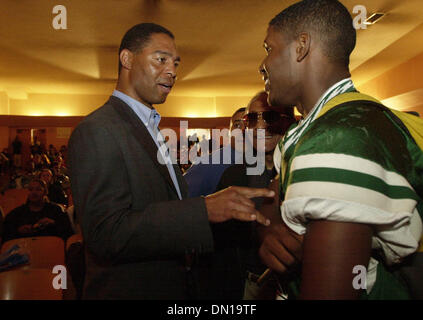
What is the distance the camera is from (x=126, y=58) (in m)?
1.70

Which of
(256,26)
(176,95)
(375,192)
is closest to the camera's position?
(375,192)

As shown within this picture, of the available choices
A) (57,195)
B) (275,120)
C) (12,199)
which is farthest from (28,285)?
(12,199)

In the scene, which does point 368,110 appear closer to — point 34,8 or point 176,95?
point 34,8

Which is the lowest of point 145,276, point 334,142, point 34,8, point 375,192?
point 145,276

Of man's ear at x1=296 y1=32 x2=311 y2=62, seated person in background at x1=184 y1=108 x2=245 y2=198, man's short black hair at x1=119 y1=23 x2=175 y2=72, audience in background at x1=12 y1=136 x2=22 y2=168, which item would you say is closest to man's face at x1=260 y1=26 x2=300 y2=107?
man's ear at x1=296 y1=32 x2=311 y2=62

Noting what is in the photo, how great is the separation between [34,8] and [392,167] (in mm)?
5959

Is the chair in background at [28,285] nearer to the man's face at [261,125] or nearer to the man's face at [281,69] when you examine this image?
the man's face at [261,125]

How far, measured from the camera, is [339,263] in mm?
739

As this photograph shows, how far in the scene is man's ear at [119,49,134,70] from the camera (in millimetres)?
1688

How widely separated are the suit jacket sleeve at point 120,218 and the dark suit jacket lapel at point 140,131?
20 centimetres

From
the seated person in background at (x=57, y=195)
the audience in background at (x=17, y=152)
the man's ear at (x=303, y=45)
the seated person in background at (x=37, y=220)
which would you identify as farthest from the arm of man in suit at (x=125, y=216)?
the audience in background at (x=17, y=152)

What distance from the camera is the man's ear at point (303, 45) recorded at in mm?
1085

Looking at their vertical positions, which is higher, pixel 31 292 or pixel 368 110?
pixel 368 110

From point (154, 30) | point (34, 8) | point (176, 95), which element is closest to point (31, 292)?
point (154, 30)
